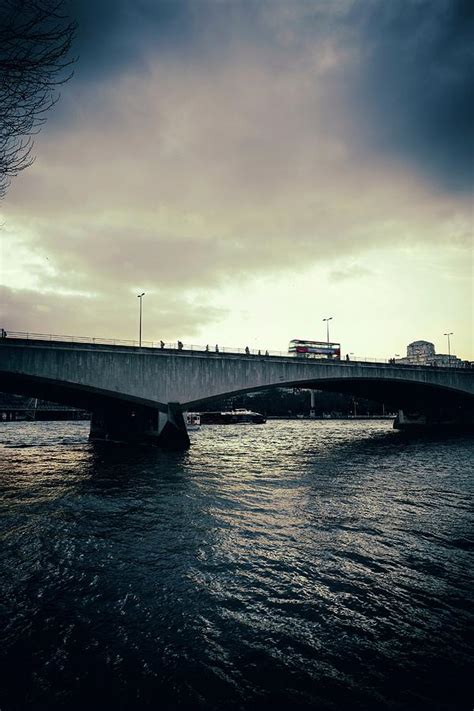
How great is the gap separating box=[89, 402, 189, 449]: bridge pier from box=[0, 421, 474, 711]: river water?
22.5 metres

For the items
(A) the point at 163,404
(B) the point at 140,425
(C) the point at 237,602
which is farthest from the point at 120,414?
(C) the point at 237,602

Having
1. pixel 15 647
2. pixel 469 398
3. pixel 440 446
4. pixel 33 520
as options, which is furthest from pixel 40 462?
pixel 469 398

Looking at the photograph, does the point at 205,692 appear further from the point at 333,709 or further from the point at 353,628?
the point at 353,628

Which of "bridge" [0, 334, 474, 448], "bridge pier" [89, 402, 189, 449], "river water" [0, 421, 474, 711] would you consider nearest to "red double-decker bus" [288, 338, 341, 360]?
"bridge" [0, 334, 474, 448]

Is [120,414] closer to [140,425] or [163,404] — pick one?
[140,425]

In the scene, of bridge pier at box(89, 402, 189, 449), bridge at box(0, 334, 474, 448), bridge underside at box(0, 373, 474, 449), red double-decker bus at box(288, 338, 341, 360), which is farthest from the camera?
red double-decker bus at box(288, 338, 341, 360)

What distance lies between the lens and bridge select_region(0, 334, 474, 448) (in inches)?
1432

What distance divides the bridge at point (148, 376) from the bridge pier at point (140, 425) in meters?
0.10

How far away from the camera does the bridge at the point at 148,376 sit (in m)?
36.4

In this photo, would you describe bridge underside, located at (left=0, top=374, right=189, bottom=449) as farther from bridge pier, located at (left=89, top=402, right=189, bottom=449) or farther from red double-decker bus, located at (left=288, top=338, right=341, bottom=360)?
red double-decker bus, located at (left=288, top=338, right=341, bottom=360)

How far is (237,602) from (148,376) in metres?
33.5

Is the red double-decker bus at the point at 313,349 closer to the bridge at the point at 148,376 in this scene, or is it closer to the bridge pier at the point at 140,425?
the bridge at the point at 148,376

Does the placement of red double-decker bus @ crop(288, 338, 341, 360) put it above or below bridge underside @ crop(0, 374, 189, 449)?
above

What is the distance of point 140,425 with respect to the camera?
46094 mm
